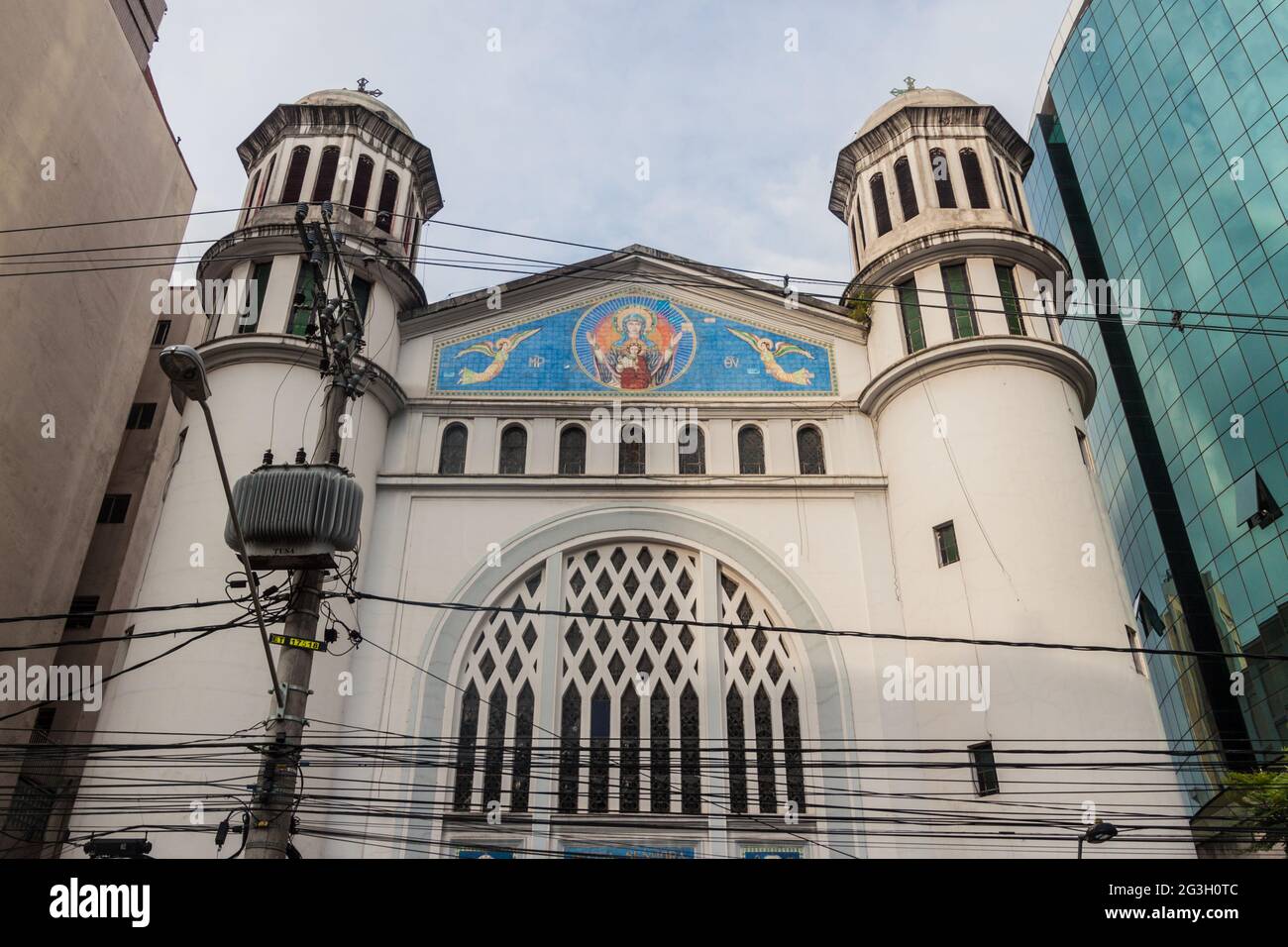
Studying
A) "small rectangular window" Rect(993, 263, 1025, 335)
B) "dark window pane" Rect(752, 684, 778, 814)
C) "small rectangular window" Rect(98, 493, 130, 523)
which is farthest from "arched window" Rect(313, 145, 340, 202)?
"small rectangular window" Rect(993, 263, 1025, 335)

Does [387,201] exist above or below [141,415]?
above

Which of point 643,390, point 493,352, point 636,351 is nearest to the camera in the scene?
point 643,390

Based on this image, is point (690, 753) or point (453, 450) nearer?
point (690, 753)

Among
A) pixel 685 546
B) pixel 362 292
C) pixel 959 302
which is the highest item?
pixel 362 292

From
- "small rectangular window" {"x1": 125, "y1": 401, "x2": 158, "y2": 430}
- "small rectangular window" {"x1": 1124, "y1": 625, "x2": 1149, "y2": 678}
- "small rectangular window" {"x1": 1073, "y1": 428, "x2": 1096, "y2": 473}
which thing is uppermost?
"small rectangular window" {"x1": 125, "y1": 401, "x2": 158, "y2": 430}

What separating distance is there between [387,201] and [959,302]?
1489 centimetres

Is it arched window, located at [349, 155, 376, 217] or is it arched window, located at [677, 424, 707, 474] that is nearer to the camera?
arched window, located at [677, 424, 707, 474]

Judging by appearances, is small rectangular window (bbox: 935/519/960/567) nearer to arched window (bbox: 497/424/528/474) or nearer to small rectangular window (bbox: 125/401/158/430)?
arched window (bbox: 497/424/528/474)

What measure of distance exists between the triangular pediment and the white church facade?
3.3 inches

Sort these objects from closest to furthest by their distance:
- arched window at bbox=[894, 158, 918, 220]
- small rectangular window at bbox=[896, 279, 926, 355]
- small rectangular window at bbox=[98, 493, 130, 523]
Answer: small rectangular window at bbox=[896, 279, 926, 355] < arched window at bbox=[894, 158, 918, 220] < small rectangular window at bbox=[98, 493, 130, 523]

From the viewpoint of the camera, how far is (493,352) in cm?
2622

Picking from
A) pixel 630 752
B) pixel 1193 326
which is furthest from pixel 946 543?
pixel 1193 326

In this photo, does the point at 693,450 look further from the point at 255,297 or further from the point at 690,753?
the point at 255,297

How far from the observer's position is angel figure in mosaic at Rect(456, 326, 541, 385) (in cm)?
2586
